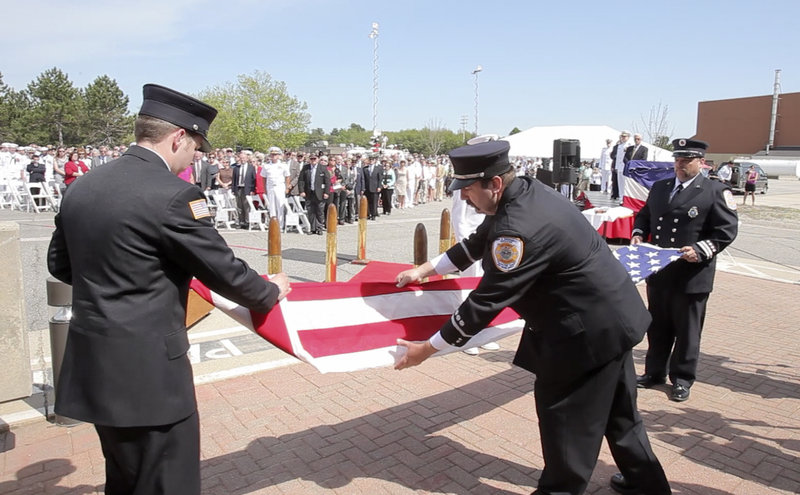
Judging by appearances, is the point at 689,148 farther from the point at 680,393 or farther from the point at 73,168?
the point at 73,168

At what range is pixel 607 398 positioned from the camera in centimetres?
303

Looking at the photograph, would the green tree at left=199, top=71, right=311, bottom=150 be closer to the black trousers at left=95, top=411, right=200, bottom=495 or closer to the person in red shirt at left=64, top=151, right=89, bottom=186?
the person in red shirt at left=64, top=151, right=89, bottom=186

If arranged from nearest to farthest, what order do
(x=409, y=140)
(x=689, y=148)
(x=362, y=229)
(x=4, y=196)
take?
(x=689, y=148)
(x=362, y=229)
(x=4, y=196)
(x=409, y=140)

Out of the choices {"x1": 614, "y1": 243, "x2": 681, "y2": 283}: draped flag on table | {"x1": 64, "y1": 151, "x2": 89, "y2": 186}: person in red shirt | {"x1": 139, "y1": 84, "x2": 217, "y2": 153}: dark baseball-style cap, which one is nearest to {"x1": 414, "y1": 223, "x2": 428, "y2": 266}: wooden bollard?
{"x1": 614, "y1": 243, "x2": 681, "y2": 283}: draped flag on table

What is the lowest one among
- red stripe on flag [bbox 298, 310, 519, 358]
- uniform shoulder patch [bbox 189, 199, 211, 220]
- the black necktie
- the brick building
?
red stripe on flag [bbox 298, 310, 519, 358]

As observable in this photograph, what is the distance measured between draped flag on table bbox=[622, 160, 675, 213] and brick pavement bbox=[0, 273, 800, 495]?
8.17 meters

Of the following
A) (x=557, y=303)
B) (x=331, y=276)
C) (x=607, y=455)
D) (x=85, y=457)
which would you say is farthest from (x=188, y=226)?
(x=331, y=276)

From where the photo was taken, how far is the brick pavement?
3656 mm

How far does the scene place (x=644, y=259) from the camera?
493 centimetres

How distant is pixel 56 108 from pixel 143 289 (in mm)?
61424

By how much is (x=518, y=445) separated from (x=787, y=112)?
7800 centimetres

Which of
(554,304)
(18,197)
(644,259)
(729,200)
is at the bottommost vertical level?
(18,197)

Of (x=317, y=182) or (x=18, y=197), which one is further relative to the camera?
(x=18, y=197)

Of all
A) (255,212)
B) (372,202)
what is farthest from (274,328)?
(372,202)
